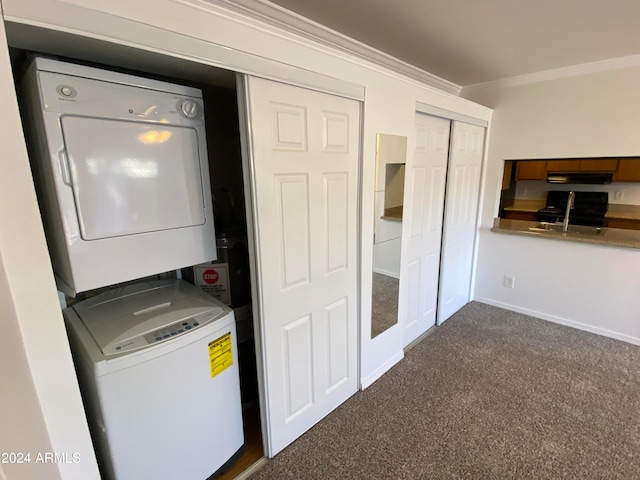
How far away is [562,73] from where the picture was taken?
2.73m

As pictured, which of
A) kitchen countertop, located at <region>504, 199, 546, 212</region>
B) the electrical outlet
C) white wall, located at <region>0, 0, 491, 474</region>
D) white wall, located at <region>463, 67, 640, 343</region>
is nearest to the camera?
white wall, located at <region>0, 0, 491, 474</region>

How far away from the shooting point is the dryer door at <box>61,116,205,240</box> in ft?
3.44

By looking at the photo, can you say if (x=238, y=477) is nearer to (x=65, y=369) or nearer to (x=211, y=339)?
(x=211, y=339)

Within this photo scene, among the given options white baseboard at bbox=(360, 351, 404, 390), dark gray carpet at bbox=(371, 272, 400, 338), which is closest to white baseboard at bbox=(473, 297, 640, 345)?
white baseboard at bbox=(360, 351, 404, 390)

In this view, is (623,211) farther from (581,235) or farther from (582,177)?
(581,235)

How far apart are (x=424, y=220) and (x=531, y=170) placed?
5.35 feet

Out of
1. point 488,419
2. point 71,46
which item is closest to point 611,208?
point 488,419

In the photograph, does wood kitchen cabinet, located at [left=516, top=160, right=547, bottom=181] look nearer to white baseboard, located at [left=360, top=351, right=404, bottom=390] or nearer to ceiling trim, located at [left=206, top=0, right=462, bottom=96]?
ceiling trim, located at [left=206, top=0, right=462, bottom=96]

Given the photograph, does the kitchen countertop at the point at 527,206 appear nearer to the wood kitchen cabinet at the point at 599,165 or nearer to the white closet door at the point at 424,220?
the wood kitchen cabinet at the point at 599,165

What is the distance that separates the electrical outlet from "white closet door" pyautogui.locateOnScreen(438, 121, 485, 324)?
349 mm

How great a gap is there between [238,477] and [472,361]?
1918mm

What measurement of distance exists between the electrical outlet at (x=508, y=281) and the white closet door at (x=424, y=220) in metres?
0.96

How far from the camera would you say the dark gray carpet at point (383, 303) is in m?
2.16

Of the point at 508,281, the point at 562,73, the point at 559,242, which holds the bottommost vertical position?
the point at 508,281
